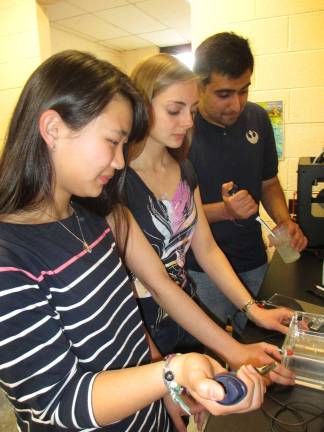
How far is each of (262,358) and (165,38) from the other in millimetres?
4121

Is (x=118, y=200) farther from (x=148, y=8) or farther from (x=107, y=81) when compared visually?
(x=148, y=8)

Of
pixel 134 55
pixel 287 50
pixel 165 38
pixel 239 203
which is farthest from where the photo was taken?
pixel 134 55

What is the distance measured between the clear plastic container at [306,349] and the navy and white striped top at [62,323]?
0.33 metres

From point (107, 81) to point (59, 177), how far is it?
0.70ft

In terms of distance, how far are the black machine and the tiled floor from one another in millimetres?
1726

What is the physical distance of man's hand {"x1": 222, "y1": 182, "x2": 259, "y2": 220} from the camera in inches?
46.7

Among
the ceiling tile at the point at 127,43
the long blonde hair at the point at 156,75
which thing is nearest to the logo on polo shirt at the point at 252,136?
the long blonde hair at the point at 156,75

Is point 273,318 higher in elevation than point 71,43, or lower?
lower

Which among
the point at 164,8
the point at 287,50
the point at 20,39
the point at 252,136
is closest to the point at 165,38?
the point at 164,8

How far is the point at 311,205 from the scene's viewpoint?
1.45 metres

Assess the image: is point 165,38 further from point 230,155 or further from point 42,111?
point 42,111

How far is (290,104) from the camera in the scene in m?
2.17

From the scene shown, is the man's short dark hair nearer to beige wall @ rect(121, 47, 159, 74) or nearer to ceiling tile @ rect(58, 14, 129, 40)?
ceiling tile @ rect(58, 14, 129, 40)

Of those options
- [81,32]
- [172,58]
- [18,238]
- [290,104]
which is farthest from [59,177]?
[81,32]
